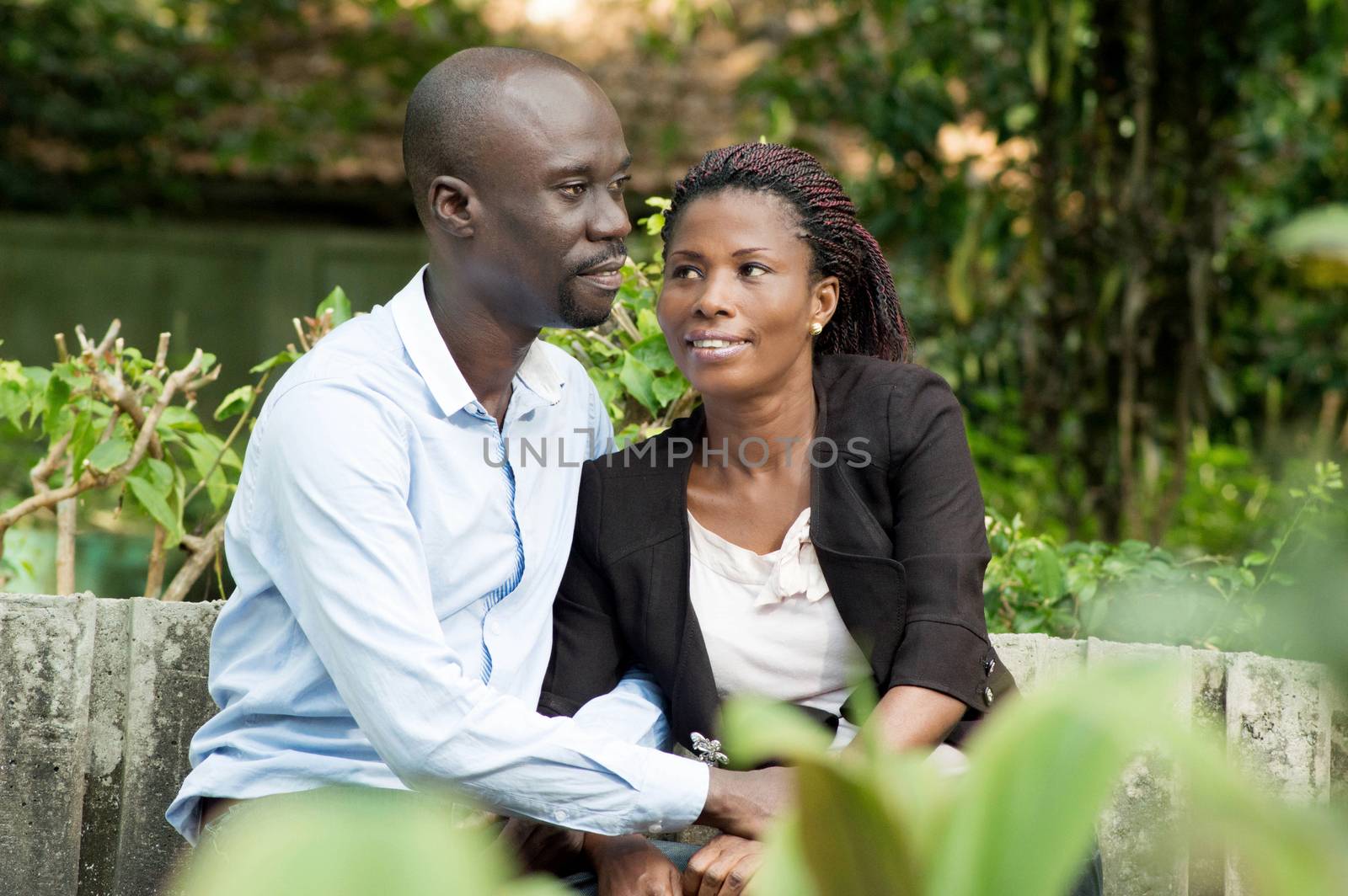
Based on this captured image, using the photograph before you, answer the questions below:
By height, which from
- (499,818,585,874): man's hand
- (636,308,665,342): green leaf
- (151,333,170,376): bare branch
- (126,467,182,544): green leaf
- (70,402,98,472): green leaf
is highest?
(636,308,665,342): green leaf

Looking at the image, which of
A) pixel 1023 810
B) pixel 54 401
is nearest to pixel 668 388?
pixel 54 401

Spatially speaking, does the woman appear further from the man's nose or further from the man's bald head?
the man's bald head

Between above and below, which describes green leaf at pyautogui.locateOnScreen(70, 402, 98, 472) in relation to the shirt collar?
below

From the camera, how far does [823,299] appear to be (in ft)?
8.20

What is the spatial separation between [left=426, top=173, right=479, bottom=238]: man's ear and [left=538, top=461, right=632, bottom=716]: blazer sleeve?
1.62 ft

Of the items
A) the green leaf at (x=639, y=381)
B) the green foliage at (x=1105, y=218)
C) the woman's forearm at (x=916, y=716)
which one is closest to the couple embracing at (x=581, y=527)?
the woman's forearm at (x=916, y=716)

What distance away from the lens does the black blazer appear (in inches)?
88.7

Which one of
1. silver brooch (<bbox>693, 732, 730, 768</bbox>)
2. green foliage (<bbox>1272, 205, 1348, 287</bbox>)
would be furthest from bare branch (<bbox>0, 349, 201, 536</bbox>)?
green foliage (<bbox>1272, 205, 1348, 287</bbox>)

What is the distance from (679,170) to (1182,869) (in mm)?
7780

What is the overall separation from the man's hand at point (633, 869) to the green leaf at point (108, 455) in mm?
1359

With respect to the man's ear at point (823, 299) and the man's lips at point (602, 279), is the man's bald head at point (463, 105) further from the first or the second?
the man's ear at point (823, 299)

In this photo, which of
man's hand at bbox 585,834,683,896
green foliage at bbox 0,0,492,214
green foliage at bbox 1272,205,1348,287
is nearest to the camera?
green foliage at bbox 1272,205,1348,287

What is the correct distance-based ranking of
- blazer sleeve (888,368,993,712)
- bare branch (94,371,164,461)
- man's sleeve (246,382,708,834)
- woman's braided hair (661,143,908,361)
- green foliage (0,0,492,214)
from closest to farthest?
man's sleeve (246,382,708,834)
blazer sleeve (888,368,993,712)
woman's braided hair (661,143,908,361)
bare branch (94,371,164,461)
green foliage (0,0,492,214)

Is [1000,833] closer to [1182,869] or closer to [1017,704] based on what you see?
[1017,704]
